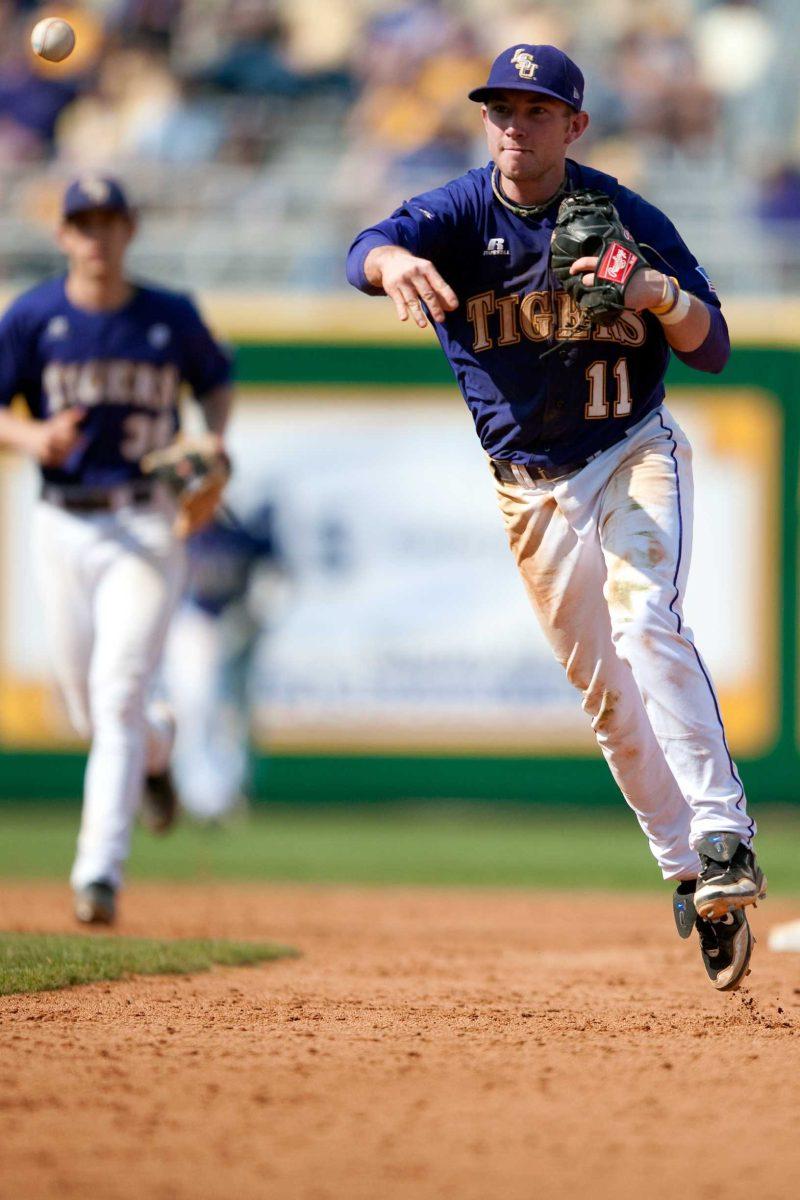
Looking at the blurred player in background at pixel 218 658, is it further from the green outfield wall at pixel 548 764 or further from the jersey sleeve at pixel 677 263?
the jersey sleeve at pixel 677 263

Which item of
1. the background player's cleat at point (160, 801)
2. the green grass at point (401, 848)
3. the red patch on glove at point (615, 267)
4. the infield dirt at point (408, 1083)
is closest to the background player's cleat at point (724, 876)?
the infield dirt at point (408, 1083)

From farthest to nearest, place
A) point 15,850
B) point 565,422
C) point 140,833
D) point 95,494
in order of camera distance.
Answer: point 140,833, point 15,850, point 95,494, point 565,422

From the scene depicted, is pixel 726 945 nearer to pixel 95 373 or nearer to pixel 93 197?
pixel 95 373

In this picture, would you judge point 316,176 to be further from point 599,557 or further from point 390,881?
point 599,557

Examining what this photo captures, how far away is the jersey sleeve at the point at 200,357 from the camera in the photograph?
6691 millimetres

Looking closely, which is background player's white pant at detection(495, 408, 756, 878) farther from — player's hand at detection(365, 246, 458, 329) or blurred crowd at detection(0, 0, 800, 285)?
blurred crowd at detection(0, 0, 800, 285)

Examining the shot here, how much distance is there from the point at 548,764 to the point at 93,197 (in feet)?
19.3

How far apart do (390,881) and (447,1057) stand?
17.3 feet

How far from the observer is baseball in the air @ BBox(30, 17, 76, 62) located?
19.7ft

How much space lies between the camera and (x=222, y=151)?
12.8 metres

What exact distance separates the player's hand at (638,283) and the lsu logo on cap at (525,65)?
50 cm

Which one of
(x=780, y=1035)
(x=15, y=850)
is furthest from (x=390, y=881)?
(x=780, y=1035)

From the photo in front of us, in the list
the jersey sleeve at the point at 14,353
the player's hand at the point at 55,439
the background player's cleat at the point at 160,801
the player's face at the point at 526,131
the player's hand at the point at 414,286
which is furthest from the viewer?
the background player's cleat at the point at 160,801

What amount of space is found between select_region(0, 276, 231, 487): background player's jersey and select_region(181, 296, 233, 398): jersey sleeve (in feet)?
0.26
